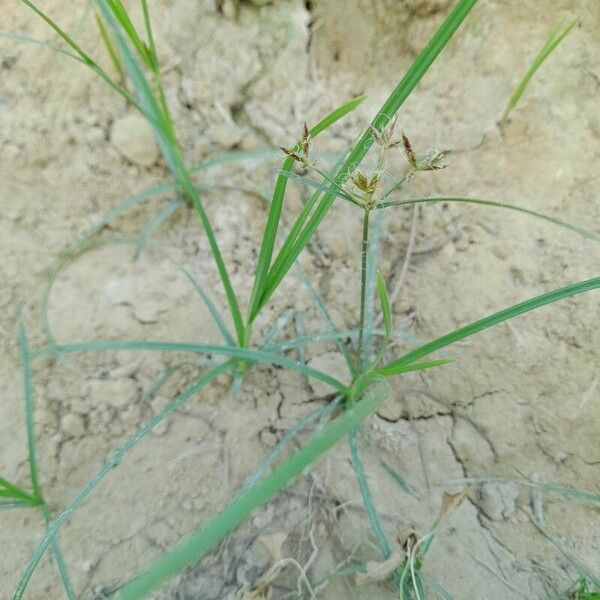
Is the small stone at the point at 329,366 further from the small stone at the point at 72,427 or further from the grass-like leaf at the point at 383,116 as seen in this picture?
the small stone at the point at 72,427

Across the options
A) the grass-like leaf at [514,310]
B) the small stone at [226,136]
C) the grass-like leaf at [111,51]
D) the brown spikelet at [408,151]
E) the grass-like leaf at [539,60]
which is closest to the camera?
the brown spikelet at [408,151]

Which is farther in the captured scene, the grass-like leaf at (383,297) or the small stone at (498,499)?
the small stone at (498,499)

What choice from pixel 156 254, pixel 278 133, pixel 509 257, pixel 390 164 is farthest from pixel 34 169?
pixel 509 257

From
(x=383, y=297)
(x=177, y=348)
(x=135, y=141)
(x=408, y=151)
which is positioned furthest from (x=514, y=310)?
(x=135, y=141)

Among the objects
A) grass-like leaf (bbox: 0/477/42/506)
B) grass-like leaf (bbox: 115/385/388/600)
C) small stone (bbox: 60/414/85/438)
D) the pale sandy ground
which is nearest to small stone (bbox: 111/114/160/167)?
the pale sandy ground

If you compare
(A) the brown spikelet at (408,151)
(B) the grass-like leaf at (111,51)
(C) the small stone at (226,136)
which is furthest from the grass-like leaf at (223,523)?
(B) the grass-like leaf at (111,51)

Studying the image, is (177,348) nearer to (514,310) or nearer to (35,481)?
(35,481)
